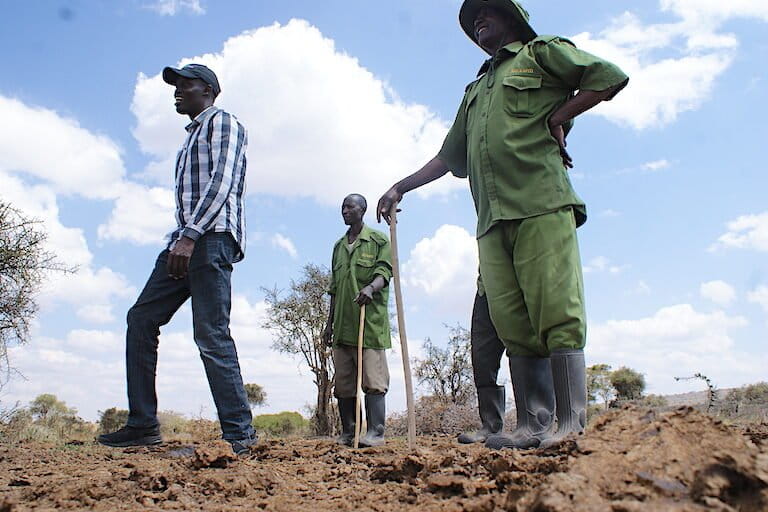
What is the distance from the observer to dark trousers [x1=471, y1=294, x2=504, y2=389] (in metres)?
4.62

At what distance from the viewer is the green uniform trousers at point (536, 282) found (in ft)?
9.41

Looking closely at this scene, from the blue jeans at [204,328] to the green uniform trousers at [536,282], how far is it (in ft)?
5.00

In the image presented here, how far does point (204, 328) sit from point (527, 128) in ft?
6.69

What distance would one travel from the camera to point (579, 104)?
A: 3025mm

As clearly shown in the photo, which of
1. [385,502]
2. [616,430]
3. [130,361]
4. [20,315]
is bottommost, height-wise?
[385,502]

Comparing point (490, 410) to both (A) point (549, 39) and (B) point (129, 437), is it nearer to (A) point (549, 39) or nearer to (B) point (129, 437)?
(B) point (129, 437)

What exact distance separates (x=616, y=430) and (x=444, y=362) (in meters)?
10.3

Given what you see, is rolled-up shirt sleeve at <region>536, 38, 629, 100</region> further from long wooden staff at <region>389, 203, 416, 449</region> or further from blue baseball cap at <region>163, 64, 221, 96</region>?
blue baseball cap at <region>163, 64, 221, 96</region>

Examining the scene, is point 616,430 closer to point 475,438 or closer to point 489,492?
point 489,492

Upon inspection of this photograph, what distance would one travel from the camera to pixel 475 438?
15.2 feet

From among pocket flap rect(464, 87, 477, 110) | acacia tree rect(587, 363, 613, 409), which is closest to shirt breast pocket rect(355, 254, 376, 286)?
pocket flap rect(464, 87, 477, 110)

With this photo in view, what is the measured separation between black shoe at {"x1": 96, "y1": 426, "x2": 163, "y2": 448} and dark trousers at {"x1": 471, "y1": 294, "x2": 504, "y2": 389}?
7.15ft

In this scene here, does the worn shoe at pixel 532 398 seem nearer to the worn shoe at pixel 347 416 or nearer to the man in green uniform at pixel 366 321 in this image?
the man in green uniform at pixel 366 321

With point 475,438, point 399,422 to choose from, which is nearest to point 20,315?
point 399,422
